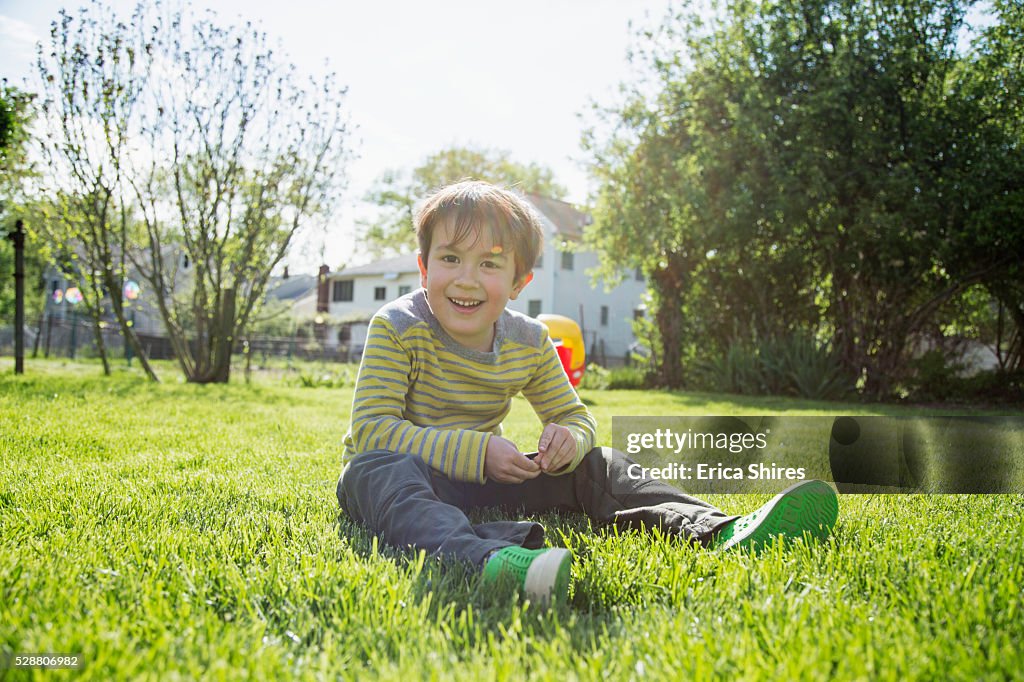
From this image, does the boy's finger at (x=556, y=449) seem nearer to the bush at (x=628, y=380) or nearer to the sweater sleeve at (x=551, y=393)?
the sweater sleeve at (x=551, y=393)

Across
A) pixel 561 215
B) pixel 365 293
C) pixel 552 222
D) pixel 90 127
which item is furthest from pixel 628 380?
pixel 365 293

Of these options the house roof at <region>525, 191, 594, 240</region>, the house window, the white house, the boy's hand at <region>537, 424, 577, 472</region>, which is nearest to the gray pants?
the boy's hand at <region>537, 424, 577, 472</region>

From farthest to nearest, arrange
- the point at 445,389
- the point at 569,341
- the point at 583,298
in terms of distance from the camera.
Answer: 1. the point at 583,298
2. the point at 569,341
3. the point at 445,389

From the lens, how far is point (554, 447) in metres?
1.99

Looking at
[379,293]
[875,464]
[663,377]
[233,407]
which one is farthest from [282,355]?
[875,464]

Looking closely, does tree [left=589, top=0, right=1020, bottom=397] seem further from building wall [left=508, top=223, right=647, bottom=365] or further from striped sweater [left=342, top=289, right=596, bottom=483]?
building wall [left=508, top=223, right=647, bottom=365]

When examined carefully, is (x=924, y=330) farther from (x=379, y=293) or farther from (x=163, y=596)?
(x=379, y=293)

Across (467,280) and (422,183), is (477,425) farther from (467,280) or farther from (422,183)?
(422,183)

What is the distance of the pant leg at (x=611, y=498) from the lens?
1890 mm

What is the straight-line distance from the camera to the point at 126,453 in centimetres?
312

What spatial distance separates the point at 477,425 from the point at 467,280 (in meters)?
0.48

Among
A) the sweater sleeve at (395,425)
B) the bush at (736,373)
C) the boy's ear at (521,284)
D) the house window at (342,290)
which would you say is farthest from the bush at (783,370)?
the house window at (342,290)

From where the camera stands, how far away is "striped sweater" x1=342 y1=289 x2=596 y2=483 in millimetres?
1946

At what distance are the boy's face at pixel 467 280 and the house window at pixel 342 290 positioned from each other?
33041 millimetres
